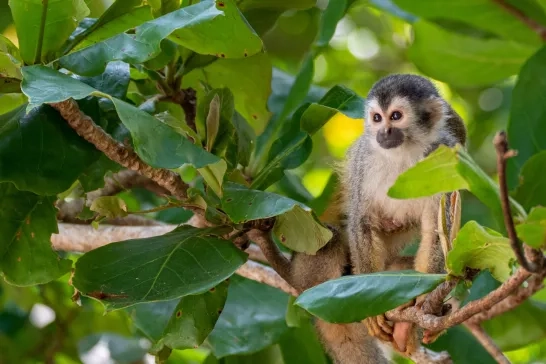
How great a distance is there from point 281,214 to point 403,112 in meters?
0.56

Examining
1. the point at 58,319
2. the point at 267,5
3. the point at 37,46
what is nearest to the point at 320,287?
the point at 37,46

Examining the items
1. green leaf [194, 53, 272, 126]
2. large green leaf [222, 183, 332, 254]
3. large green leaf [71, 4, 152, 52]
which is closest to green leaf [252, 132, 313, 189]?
large green leaf [222, 183, 332, 254]

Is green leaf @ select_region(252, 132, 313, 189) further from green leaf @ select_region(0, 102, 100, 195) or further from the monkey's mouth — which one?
green leaf @ select_region(0, 102, 100, 195)

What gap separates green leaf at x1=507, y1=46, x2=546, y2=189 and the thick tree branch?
78cm

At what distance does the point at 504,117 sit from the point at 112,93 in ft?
6.58

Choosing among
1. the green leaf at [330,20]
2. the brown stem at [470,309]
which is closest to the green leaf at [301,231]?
the brown stem at [470,309]

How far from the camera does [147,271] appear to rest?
1581 mm

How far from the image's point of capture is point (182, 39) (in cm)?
165

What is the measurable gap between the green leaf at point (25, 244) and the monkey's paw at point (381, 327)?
74 centimetres

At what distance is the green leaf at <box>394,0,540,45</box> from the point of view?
58.3 inches

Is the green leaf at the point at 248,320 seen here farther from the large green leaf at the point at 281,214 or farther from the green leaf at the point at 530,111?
the green leaf at the point at 530,111

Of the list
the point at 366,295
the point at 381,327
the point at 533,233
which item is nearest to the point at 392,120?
the point at 381,327

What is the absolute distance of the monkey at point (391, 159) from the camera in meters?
2.04

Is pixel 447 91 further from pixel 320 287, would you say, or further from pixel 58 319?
pixel 320 287
